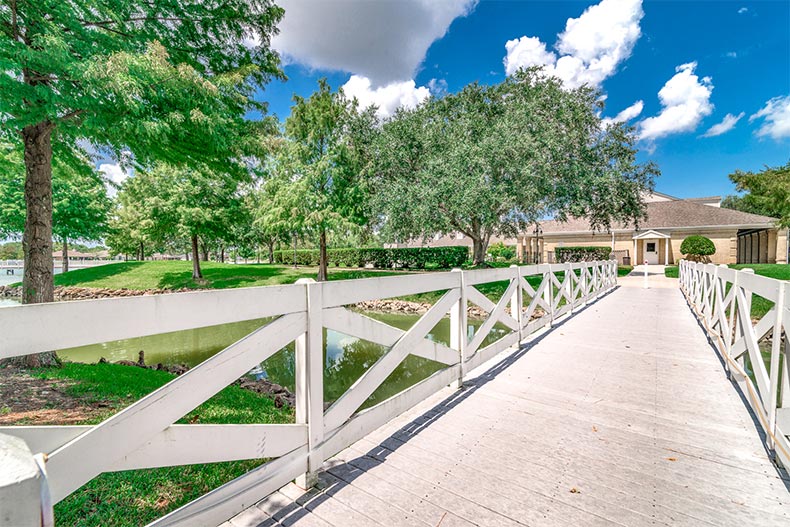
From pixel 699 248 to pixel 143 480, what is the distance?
30.8 meters

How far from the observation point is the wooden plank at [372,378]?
2.41 m

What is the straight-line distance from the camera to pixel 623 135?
48.8 ft

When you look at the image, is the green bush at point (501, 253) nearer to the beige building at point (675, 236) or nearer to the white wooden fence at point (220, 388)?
the beige building at point (675, 236)

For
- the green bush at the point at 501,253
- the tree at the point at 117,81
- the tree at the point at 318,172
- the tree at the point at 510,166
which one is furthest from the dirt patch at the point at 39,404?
the green bush at the point at 501,253

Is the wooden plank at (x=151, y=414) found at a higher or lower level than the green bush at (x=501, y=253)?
lower

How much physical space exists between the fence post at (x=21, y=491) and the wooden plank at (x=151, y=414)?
0.80 meters

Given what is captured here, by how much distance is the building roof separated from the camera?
985 inches

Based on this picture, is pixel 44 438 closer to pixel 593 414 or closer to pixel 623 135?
pixel 593 414

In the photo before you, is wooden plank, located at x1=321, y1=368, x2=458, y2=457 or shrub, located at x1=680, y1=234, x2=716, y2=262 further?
shrub, located at x1=680, y1=234, x2=716, y2=262

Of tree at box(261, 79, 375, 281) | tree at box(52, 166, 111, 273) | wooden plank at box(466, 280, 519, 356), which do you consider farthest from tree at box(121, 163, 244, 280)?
wooden plank at box(466, 280, 519, 356)

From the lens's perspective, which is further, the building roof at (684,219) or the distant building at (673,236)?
the building roof at (684,219)

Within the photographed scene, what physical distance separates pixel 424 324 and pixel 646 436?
1.95 metres

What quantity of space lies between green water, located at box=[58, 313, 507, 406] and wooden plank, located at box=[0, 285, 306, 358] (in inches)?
160

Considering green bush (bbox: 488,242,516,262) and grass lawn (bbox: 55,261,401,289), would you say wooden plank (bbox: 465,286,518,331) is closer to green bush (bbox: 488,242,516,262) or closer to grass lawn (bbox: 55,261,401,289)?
grass lawn (bbox: 55,261,401,289)
